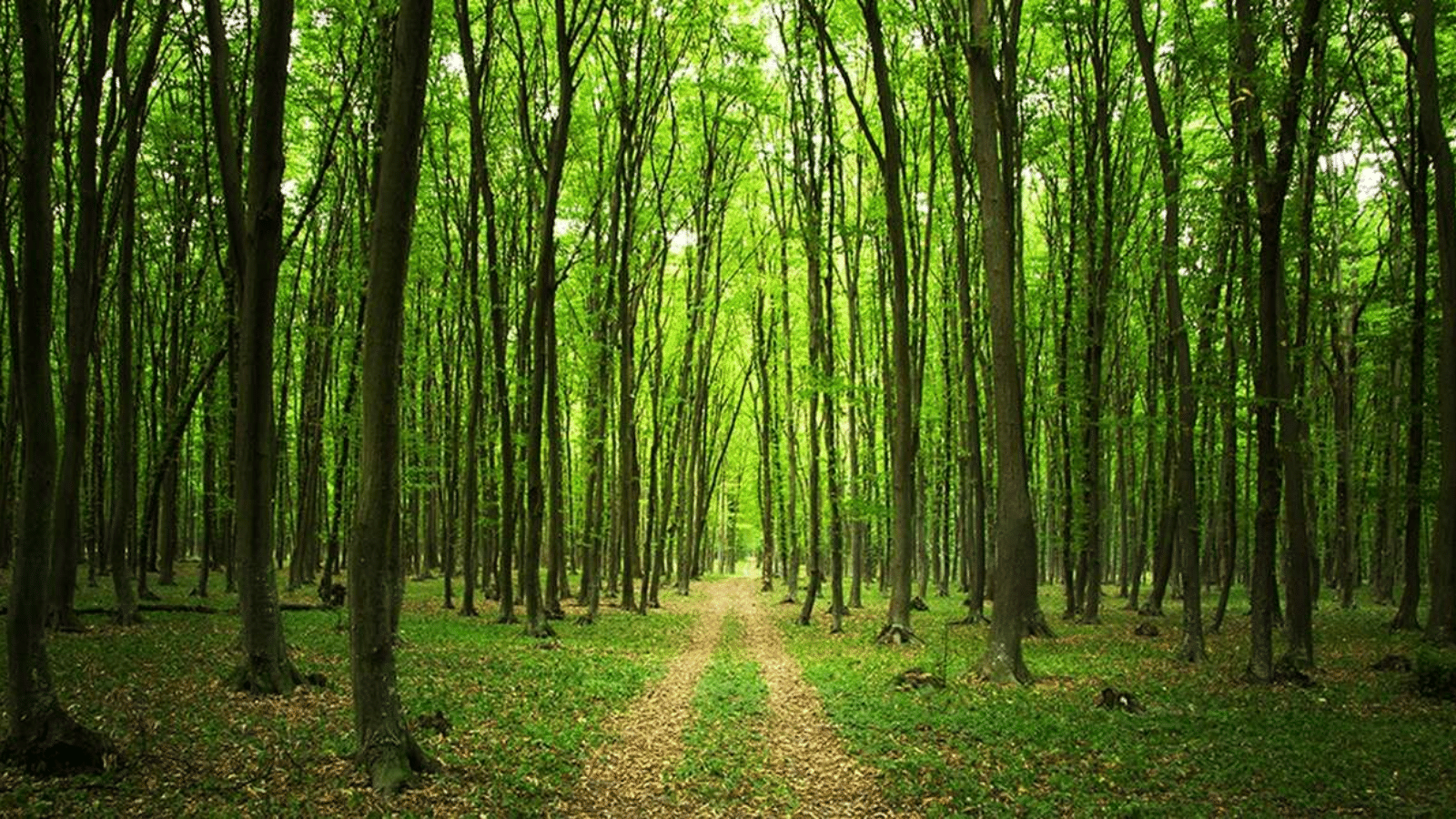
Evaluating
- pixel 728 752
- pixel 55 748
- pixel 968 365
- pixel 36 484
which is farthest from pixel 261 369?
pixel 968 365

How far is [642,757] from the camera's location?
8.79 m

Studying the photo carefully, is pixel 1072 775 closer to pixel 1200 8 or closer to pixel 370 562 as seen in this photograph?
pixel 370 562

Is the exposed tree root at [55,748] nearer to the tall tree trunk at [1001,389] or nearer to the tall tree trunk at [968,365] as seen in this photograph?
the tall tree trunk at [1001,389]

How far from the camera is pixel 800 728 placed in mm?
10211

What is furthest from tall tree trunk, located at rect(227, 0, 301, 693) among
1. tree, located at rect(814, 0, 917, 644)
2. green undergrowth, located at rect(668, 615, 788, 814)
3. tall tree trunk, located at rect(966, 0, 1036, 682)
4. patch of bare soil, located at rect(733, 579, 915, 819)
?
tree, located at rect(814, 0, 917, 644)

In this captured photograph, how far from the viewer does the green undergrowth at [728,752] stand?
7.50 meters

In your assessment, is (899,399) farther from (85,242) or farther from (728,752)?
(85,242)

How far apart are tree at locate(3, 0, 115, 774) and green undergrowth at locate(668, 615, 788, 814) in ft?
16.3

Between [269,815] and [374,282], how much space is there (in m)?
4.19

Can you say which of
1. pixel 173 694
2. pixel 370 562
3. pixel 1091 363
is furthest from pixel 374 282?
pixel 1091 363

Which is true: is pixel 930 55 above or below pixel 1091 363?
above

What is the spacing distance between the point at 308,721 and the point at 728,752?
447 cm

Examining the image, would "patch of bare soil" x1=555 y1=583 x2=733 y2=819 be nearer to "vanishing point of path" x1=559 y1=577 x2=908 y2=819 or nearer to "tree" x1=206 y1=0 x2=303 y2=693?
"vanishing point of path" x1=559 y1=577 x2=908 y2=819

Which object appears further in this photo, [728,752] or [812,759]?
[728,752]
